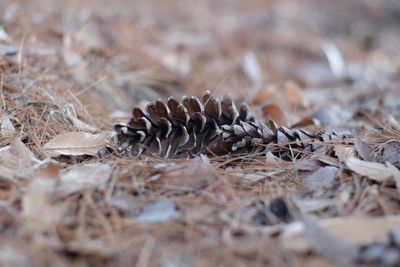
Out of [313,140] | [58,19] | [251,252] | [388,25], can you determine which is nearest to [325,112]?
[313,140]

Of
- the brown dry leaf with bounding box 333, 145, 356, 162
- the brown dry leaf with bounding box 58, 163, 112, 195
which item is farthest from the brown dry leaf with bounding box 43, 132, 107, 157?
the brown dry leaf with bounding box 333, 145, 356, 162

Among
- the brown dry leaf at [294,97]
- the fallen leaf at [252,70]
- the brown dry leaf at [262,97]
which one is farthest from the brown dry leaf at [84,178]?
the fallen leaf at [252,70]

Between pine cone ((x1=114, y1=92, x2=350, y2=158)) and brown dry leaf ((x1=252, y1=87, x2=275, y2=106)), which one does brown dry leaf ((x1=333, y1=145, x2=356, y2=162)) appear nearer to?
pine cone ((x1=114, y1=92, x2=350, y2=158))

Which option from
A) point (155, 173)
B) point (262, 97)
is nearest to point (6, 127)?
point (155, 173)

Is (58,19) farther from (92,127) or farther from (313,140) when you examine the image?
(313,140)

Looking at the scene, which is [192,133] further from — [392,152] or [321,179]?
[392,152]

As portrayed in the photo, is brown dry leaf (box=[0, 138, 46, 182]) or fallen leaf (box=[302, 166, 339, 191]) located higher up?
brown dry leaf (box=[0, 138, 46, 182])
